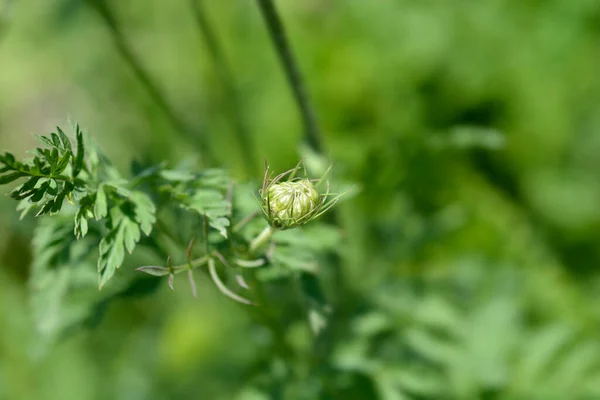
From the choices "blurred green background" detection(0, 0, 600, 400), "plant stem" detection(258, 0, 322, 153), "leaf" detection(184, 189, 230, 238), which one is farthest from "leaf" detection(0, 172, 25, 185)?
"blurred green background" detection(0, 0, 600, 400)

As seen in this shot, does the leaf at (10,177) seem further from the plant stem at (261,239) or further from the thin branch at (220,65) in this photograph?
the thin branch at (220,65)

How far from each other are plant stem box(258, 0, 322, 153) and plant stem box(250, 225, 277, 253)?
1.34 feet

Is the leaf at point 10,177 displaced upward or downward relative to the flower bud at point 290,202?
downward

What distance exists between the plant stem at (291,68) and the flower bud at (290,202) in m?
0.47

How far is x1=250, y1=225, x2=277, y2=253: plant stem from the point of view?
1457 mm

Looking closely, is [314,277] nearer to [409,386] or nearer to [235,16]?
[409,386]

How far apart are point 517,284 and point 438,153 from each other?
690 mm

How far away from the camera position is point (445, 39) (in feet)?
12.4

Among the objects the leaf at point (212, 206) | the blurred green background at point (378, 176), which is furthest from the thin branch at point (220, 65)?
the leaf at point (212, 206)

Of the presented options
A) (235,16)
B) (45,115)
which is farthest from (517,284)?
(45,115)

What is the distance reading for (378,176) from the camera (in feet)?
7.43

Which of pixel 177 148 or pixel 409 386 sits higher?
pixel 177 148

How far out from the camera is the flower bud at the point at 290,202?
4.23 ft

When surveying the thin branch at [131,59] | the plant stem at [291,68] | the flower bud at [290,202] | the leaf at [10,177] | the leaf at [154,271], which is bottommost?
the leaf at [10,177]
